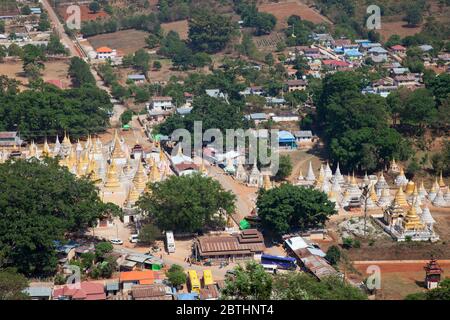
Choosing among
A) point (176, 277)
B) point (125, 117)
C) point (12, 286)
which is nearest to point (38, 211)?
point (12, 286)

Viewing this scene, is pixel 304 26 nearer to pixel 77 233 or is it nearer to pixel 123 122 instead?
pixel 123 122

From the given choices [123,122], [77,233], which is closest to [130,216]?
[77,233]

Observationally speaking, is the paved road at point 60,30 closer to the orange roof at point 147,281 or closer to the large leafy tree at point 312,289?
the orange roof at point 147,281

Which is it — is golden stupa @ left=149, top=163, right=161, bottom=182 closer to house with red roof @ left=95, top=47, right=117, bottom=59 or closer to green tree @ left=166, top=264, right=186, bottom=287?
green tree @ left=166, top=264, right=186, bottom=287

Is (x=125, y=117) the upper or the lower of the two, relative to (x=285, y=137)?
lower

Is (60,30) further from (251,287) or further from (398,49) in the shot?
(251,287)

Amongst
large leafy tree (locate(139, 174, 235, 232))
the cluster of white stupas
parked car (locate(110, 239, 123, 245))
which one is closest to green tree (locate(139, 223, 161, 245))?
large leafy tree (locate(139, 174, 235, 232))

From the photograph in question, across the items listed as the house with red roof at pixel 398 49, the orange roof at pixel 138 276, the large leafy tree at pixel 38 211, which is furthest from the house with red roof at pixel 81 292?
the house with red roof at pixel 398 49
